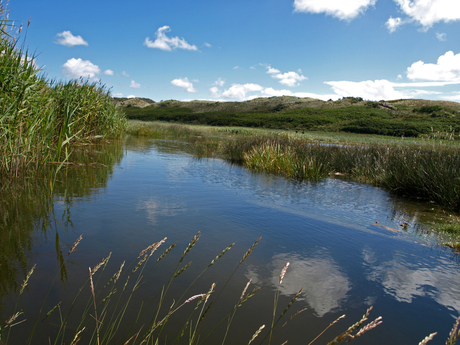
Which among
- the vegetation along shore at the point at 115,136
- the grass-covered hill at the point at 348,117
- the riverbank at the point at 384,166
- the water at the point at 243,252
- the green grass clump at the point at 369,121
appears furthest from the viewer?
the grass-covered hill at the point at 348,117

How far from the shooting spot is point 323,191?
776cm

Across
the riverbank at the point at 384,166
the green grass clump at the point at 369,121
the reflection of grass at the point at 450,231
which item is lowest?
the reflection of grass at the point at 450,231

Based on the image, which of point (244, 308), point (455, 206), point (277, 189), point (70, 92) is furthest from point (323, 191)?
point (70, 92)

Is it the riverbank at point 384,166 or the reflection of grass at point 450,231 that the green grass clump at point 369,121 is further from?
the reflection of grass at point 450,231

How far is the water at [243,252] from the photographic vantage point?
245 cm

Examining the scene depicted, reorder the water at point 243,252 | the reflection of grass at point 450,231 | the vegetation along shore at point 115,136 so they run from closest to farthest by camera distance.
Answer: the vegetation along shore at point 115,136
the water at point 243,252
the reflection of grass at point 450,231

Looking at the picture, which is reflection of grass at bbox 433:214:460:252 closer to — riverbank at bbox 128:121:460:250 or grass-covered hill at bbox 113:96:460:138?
riverbank at bbox 128:121:460:250

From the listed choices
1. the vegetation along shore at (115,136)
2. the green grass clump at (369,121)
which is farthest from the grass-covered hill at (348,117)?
the vegetation along shore at (115,136)

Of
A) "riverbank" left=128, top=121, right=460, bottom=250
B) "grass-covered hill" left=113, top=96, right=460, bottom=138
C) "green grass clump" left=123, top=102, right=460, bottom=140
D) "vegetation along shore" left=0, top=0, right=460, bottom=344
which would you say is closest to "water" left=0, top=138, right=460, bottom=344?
"vegetation along shore" left=0, top=0, right=460, bottom=344

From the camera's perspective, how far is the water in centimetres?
245

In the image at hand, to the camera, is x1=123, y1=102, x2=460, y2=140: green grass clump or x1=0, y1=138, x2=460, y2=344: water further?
x1=123, y1=102, x2=460, y2=140: green grass clump

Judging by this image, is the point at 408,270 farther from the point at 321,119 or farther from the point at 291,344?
the point at 321,119

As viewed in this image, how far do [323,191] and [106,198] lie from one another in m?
4.95

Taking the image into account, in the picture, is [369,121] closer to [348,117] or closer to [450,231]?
[348,117]
